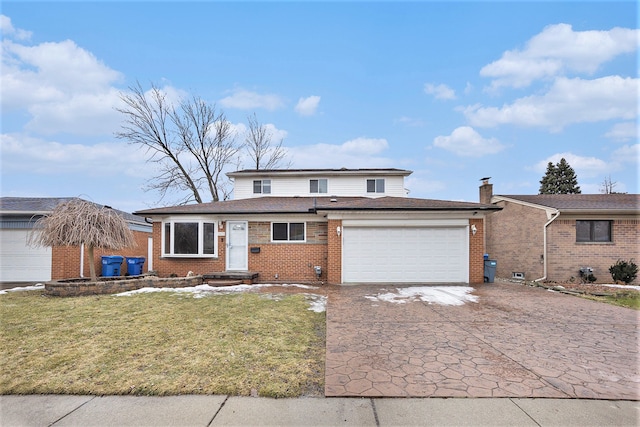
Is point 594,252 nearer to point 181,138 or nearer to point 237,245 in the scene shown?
point 237,245

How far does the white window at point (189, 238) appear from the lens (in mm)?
12260

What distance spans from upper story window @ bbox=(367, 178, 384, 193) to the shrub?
10701mm

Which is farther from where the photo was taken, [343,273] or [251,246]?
[251,246]

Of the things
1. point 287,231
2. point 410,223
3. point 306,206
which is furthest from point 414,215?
point 287,231

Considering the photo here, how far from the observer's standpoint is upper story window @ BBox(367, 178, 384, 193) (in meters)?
16.7

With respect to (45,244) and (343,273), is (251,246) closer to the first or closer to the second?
(343,273)

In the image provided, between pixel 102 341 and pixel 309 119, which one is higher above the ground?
pixel 309 119

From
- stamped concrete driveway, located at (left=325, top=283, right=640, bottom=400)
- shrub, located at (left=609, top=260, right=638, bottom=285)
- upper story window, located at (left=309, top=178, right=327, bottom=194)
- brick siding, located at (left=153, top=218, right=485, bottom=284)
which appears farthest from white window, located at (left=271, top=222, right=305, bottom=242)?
shrub, located at (left=609, top=260, right=638, bottom=285)

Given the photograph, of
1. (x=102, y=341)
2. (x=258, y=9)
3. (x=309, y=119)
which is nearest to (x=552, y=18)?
(x=258, y=9)

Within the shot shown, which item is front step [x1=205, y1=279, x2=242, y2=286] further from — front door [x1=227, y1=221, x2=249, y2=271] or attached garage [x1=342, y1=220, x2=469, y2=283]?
attached garage [x1=342, y1=220, x2=469, y2=283]

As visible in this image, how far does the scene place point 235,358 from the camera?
13.4ft

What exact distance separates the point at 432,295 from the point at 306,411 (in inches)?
278

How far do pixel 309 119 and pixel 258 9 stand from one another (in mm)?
11106

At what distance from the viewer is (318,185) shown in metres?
16.8
